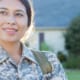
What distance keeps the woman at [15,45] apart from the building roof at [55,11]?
38.5 m

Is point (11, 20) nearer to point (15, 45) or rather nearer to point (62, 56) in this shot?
point (15, 45)

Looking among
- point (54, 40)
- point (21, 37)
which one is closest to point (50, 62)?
point (21, 37)

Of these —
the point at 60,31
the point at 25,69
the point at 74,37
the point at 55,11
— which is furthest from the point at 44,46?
the point at 25,69

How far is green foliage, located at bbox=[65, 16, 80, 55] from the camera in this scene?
34906 millimetres

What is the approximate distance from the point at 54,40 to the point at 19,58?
3741cm

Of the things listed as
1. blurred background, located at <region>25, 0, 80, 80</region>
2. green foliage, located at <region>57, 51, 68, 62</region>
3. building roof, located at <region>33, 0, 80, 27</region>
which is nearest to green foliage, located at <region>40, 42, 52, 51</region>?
blurred background, located at <region>25, 0, 80, 80</region>

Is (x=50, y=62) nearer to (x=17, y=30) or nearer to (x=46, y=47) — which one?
(x=17, y=30)

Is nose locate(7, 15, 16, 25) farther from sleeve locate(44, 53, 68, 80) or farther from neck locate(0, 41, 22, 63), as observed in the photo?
sleeve locate(44, 53, 68, 80)

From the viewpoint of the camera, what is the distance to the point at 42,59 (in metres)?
2.73

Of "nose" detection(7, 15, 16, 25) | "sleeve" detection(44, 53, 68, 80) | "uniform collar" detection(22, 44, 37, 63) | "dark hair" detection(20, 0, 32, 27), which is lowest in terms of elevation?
"sleeve" detection(44, 53, 68, 80)

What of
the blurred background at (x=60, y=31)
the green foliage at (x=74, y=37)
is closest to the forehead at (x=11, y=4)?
the blurred background at (x=60, y=31)

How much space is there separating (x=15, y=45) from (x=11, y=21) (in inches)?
6.7

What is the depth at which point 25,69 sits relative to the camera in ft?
8.66

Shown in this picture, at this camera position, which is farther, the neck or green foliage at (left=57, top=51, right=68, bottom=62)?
green foliage at (left=57, top=51, right=68, bottom=62)
